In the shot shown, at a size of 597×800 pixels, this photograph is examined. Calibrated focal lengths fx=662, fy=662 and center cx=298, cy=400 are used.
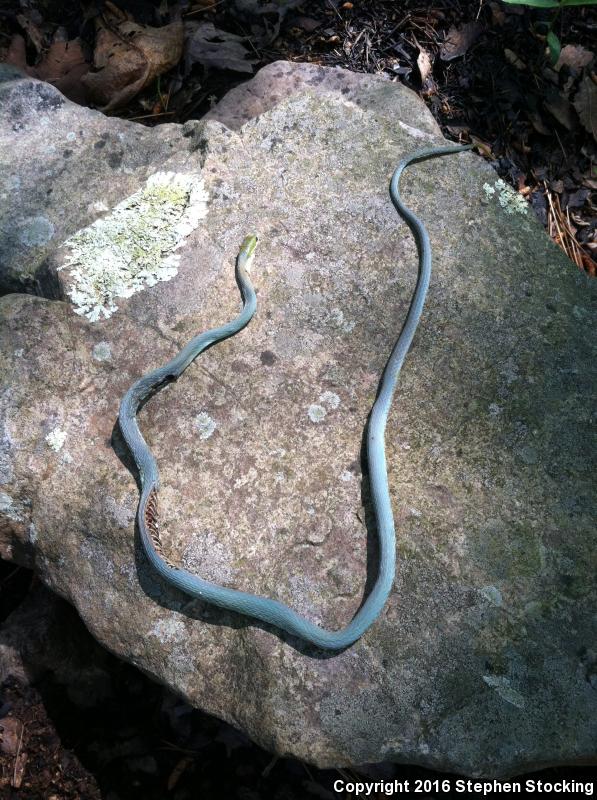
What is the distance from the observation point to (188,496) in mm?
2570

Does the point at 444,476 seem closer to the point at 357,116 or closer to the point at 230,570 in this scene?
the point at 230,570

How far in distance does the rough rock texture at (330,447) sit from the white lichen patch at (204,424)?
0.01 meters

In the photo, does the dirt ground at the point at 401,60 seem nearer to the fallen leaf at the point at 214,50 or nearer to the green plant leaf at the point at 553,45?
the fallen leaf at the point at 214,50

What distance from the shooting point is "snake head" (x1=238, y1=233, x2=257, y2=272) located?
289cm

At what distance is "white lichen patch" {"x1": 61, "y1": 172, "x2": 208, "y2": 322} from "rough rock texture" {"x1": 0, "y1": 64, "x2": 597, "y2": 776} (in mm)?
52

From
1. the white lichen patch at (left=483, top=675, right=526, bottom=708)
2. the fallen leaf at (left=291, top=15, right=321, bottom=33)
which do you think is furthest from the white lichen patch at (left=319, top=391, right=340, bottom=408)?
the fallen leaf at (left=291, top=15, right=321, bottom=33)

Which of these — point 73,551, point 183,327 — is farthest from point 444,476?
point 73,551

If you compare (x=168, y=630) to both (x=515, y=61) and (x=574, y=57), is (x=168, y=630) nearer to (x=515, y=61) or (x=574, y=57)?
(x=515, y=61)

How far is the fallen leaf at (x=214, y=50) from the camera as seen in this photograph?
4.19m

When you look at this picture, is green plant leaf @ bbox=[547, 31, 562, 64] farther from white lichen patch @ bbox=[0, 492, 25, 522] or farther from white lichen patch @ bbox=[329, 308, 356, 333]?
white lichen patch @ bbox=[0, 492, 25, 522]

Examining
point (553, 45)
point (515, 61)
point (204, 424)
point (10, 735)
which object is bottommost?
point (10, 735)

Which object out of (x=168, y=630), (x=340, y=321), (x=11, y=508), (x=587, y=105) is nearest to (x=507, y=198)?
(x=340, y=321)

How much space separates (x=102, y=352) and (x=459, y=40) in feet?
10.4

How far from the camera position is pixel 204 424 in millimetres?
2678
